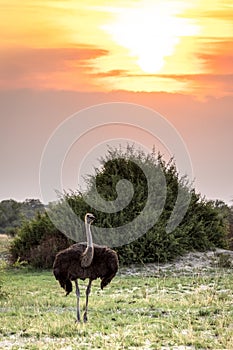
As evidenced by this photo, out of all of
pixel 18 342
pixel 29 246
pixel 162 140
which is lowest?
pixel 18 342

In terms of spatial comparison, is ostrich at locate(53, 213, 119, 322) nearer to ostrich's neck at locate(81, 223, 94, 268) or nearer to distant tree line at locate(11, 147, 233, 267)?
ostrich's neck at locate(81, 223, 94, 268)

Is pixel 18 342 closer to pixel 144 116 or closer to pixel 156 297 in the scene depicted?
pixel 156 297

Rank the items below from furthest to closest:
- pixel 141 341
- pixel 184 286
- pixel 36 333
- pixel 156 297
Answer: pixel 184 286 → pixel 156 297 → pixel 36 333 → pixel 141 341

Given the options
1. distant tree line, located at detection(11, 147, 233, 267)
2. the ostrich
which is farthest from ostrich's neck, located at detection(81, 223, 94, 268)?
distant tree line, located at detection(11, 147, 233, 267)

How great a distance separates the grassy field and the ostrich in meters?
0.72

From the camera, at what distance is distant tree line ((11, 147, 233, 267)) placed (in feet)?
77.8

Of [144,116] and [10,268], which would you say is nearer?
[10,268]

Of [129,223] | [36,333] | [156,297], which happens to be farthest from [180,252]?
[36,333]

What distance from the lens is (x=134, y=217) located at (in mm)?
24156

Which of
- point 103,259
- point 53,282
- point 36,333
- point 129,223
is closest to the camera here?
point 36,333

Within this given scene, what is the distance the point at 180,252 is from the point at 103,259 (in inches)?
417

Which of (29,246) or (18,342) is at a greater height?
(29,246)

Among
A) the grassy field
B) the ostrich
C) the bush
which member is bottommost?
the grassy field

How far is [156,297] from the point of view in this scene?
16.5 meters
